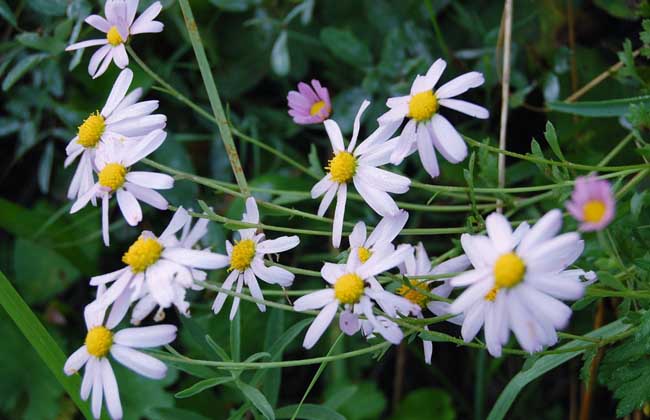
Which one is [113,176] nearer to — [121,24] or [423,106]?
[121,24]

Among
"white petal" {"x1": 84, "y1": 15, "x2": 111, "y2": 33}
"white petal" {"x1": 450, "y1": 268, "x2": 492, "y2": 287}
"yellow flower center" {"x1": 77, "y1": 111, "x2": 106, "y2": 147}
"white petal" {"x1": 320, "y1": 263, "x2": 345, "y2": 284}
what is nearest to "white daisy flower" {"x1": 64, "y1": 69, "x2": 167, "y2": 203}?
"yellow flower center" {"x1": 77, "y1": 111, "x2": 106, "y2": 147}

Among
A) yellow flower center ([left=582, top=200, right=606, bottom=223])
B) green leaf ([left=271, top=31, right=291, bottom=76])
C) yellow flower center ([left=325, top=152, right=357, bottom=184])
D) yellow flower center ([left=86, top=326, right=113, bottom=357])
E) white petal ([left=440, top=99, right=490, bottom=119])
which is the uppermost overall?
green leaf ([left=271, top=31, right=291, bottom=76])

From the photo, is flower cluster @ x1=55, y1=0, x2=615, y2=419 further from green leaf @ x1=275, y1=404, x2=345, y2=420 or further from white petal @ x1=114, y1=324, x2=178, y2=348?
green leaf @ x1=275, y1=404, x2=345, y2=420

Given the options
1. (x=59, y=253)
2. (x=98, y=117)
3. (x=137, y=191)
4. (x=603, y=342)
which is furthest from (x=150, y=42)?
(x=603, y=342)

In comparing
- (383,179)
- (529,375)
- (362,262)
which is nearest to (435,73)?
(383,179)

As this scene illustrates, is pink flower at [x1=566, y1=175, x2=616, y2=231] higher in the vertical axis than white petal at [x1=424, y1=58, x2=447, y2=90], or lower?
lower

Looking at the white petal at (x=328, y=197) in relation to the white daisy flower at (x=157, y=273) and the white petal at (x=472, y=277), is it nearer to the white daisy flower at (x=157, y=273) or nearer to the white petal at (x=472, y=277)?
the white daisy flower at (x=157, y=273)
